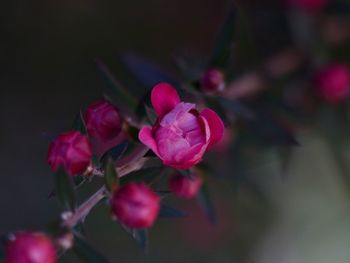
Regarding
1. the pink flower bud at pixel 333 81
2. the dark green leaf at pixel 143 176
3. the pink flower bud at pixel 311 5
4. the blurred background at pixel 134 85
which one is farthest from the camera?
the blurred background at pixel 134 85

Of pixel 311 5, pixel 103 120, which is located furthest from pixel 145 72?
pixel 311 5

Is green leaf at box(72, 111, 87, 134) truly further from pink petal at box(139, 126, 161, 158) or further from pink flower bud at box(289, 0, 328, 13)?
pink flower bud at box(289, 0, 328, 13)

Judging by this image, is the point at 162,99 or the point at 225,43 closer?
the point at 162,99

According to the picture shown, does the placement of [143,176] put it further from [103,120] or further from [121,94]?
[121,94]

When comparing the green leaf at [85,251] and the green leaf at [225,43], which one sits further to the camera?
the green leaf at [225,43]

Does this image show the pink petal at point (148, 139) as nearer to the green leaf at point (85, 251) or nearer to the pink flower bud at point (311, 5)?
the green leaf at point (85, 251)

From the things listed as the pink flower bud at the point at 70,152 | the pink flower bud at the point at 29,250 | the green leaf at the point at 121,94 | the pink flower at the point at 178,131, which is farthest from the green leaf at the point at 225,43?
the pink flower bud at the point at 29,250

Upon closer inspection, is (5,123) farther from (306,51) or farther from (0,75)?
(306,51)

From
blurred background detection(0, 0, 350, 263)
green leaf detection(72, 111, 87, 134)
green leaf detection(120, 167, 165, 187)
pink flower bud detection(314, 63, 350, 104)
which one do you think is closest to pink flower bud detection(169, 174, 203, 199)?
green leaf detection(120, 167, 165, 187)
